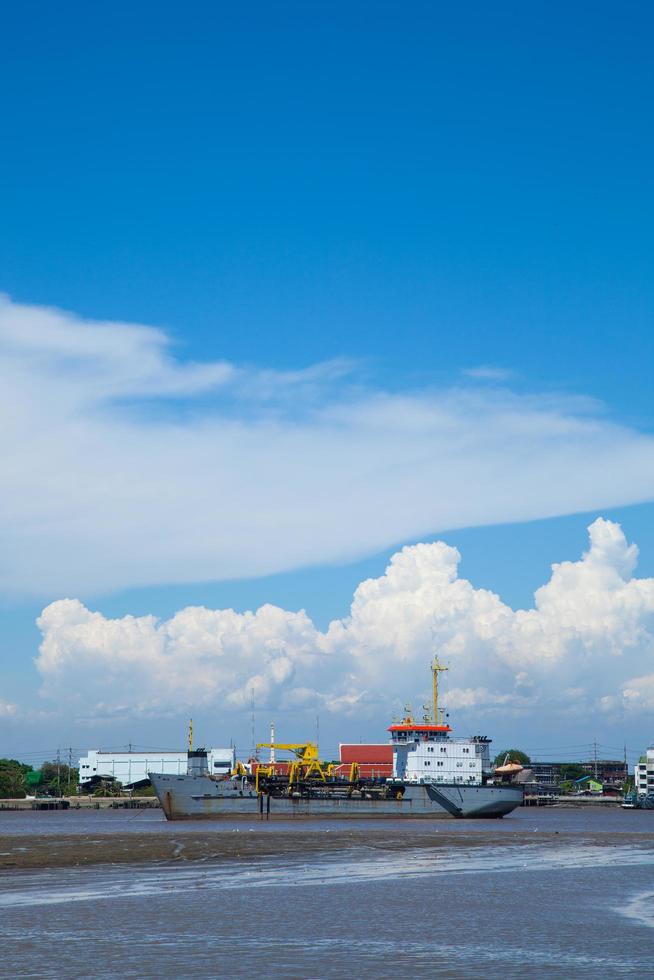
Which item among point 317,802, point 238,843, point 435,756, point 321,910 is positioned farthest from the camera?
point 435,756

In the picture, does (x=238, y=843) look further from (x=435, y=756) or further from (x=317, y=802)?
(x=435, y=756)

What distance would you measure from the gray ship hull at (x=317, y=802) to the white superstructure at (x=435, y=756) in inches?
134

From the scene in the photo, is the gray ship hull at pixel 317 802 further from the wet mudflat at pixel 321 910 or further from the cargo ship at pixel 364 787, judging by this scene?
the wet mudflat at pixel 321 910

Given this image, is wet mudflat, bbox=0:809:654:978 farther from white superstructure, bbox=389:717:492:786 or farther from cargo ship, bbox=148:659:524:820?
→ white superstructure, bbox=389:717:492:786

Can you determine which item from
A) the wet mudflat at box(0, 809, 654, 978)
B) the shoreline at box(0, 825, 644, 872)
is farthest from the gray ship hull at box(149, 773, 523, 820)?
the wet mudflat at box(0, 809, 654, 978)

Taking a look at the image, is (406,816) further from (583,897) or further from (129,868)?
(583,897)

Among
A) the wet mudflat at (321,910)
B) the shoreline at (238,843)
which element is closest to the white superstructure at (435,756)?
the shoreline at (238,843)

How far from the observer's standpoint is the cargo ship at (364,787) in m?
109

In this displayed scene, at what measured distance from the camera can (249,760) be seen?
11531 cm

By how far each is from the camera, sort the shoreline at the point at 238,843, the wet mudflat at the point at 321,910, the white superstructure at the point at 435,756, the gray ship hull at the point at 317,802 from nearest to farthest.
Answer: the wet mudflat at the point at 321,910, the shoreline at the point at 238,843, the gray ship hull at the point at 317,802, the white superstructure at the point at 435,756

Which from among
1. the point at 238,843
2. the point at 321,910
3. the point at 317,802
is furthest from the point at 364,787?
the point at 321,910

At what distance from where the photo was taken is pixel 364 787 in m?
117

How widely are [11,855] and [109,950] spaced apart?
33.9 meters

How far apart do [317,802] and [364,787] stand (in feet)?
19.9
